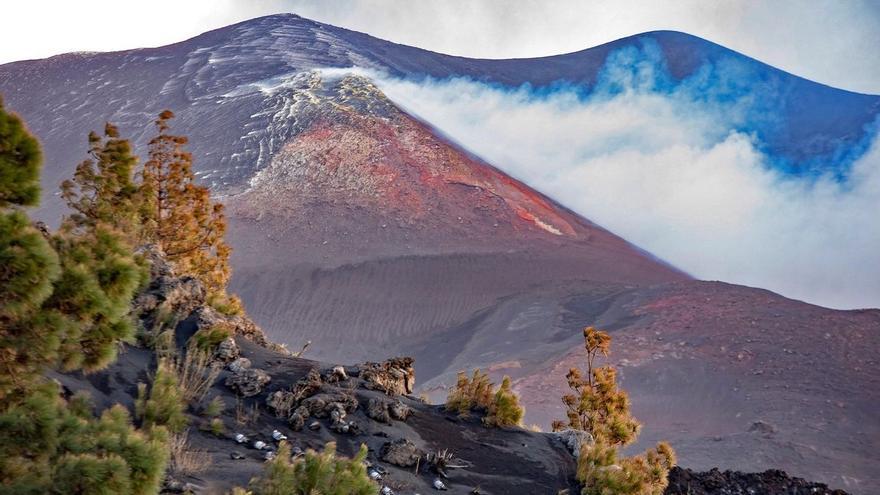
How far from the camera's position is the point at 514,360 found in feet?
111

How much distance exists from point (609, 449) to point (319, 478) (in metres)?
4.70

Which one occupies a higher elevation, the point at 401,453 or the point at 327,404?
the point at 327,404

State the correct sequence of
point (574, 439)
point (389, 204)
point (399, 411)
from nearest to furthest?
1. point (399, 411)
2. point (574, 439)
3. point (389, 204)

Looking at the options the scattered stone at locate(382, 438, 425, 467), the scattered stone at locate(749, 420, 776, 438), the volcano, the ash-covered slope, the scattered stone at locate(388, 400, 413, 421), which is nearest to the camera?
the scattered stone at locate(382, 438, 425, 467)

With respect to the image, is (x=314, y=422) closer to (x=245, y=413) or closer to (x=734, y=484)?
(x=245, y=413)

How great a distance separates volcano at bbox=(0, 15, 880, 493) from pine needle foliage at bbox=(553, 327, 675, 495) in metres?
11.1

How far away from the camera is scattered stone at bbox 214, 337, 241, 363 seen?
903cm

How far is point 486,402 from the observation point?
1087 cm

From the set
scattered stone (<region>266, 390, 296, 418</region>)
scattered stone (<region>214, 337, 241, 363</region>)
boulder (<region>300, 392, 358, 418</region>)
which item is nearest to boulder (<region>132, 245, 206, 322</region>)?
scattered stone (<region>214, 337, 241, 363</region>)

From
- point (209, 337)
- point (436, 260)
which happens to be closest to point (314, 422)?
point (209, 337)

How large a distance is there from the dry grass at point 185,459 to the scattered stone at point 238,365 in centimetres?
202

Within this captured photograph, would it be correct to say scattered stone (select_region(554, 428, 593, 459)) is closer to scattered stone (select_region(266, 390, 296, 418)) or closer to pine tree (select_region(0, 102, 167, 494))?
scattered stone (select_region(266, 390, 296, 418))

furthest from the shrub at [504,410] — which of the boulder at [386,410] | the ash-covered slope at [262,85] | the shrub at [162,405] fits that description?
the ash-covered slope at [262,85]

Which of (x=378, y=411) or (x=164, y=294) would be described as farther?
(x=164, y=294)
